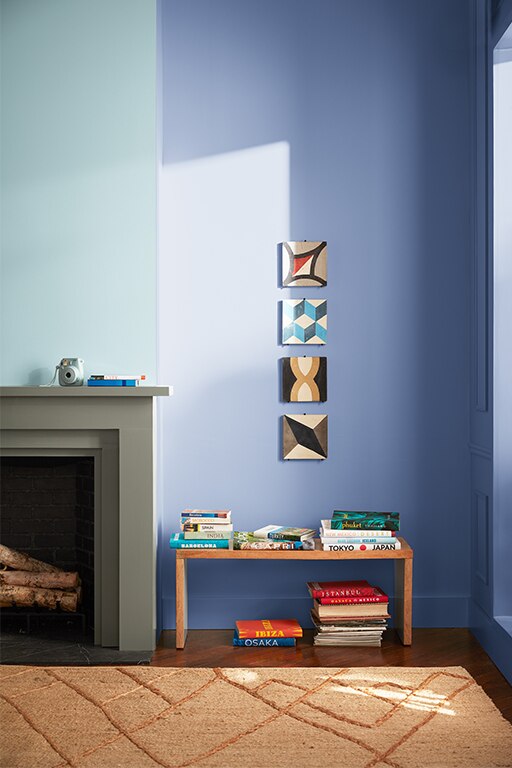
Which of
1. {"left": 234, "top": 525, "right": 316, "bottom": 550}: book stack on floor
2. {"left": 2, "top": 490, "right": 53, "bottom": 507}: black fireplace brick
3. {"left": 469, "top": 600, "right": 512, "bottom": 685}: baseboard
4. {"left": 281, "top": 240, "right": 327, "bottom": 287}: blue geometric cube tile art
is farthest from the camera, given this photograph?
{"left": 281, "top": 240, "right": 327, "bottom": 287}: blue geometric cube tile art

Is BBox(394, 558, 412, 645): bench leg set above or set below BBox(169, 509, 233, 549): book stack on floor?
below

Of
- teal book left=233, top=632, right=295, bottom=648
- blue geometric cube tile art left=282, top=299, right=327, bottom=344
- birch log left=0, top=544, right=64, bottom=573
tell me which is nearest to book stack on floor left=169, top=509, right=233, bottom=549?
teal book left=233, top=632, right=295, bottom=648

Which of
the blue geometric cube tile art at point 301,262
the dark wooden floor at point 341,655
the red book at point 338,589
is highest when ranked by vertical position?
the blue geometric cube tile art at point 301,262

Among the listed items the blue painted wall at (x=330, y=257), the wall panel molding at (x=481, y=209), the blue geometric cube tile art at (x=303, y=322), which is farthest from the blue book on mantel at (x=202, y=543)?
the wall panel molding at (x=481, y=209)

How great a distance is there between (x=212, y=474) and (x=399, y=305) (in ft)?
3.91

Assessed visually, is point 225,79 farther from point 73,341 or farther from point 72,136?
point 73,341

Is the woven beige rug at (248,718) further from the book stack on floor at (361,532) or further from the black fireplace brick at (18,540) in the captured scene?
the black fireplace brick at (18,540)

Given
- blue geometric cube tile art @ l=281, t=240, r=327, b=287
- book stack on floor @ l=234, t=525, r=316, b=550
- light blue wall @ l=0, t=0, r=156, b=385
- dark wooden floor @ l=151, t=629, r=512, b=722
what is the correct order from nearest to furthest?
dark wooden floor @ l=151, t=629, r=512, b=722 < book stack on floor @ l=234, t=525, r=316, b=550 < light blue wall @ l=0, t=0, r=156, b=385 < blue geometric cube tile art @ l=281, t=240, r=327, b=287

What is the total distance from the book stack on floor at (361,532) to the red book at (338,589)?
0.19 metres

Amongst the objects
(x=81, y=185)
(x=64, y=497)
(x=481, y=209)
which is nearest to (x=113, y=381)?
(x=64, y=497)

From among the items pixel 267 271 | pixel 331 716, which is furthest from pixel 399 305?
pixel 331 716

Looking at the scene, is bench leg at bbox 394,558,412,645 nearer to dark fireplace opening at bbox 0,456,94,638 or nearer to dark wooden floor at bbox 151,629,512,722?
dark wooden floor at bbox 151,629,512,722

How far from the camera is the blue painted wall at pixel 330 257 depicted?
3756mm

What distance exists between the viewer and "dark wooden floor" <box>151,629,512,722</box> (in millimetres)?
3186
